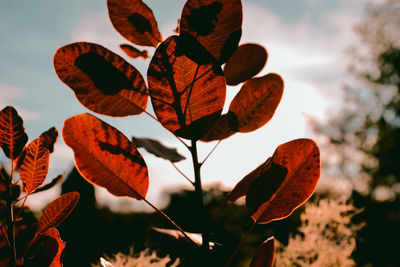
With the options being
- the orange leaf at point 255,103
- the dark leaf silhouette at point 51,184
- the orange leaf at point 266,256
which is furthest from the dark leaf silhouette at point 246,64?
the dark leaf silhouette at point 51,184

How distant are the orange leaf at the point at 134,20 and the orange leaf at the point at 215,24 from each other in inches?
2.6

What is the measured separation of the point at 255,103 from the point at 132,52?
25cm

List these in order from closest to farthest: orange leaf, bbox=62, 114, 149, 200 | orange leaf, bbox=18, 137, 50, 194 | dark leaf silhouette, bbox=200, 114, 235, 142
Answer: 1. orange leaf, bbox=62, 114, 149, 200
2. orange leaf, bbox=18, 137, 50, 194
3. dark leaf silhouette, bbox=200, 114, 235, 142

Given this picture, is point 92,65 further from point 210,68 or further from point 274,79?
point 274,79

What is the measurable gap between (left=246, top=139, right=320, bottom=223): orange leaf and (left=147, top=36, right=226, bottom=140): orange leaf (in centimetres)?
12

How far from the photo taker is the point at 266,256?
0.42 meters

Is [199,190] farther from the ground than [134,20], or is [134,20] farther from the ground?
[134,20]

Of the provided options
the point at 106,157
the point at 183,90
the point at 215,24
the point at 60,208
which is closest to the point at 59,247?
the point at 60,208

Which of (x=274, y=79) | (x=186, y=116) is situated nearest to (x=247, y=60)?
(x=274, y=79)

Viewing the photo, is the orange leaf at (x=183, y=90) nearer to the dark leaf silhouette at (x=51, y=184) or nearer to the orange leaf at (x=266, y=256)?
the orange leaf at (x=266, y=256)

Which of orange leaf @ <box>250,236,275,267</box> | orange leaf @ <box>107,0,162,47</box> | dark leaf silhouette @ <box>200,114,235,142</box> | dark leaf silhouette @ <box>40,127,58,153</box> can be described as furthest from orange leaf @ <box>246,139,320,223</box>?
dark leaf silhouette @ <box>40,127,58,153</box>

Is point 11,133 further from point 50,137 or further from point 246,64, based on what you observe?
point 246,64

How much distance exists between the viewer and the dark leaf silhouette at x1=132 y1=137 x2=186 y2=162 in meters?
0.54

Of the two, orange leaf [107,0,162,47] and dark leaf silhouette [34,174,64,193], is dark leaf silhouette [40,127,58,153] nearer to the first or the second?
dark leaf silhouette [34,174,64,193]
